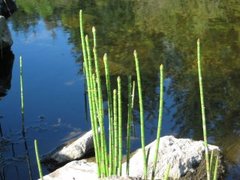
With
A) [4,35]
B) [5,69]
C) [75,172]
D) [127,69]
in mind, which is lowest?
[75,172]

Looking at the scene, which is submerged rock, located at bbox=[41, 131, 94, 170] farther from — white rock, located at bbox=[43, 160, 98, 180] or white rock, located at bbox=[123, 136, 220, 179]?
white rock, located at bbox=[123, 136, 220, 179]

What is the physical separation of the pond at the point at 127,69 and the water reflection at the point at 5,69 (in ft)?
0.06

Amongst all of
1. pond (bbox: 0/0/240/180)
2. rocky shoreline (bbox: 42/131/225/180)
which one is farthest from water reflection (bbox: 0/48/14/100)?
rocky shoreline (bbox: 42/131/225/180)

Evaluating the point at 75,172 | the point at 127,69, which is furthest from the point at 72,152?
the point at 127,69

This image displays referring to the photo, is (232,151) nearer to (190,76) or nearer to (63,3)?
(190,76)

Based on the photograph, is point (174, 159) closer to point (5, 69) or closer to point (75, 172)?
point (75, 172)

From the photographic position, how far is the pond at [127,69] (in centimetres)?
594

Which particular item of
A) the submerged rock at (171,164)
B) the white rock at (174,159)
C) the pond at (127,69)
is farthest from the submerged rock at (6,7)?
the white rock at (174,159)

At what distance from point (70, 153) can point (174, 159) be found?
53.5 inches

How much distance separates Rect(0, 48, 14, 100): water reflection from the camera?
8.07 m

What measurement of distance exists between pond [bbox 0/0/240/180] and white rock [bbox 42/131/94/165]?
24 cm

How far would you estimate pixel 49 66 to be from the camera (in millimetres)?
9164

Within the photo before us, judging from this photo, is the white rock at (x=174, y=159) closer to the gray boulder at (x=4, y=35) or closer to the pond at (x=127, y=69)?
the pond at (x=127, y=69)

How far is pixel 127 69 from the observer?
27.5 ft
